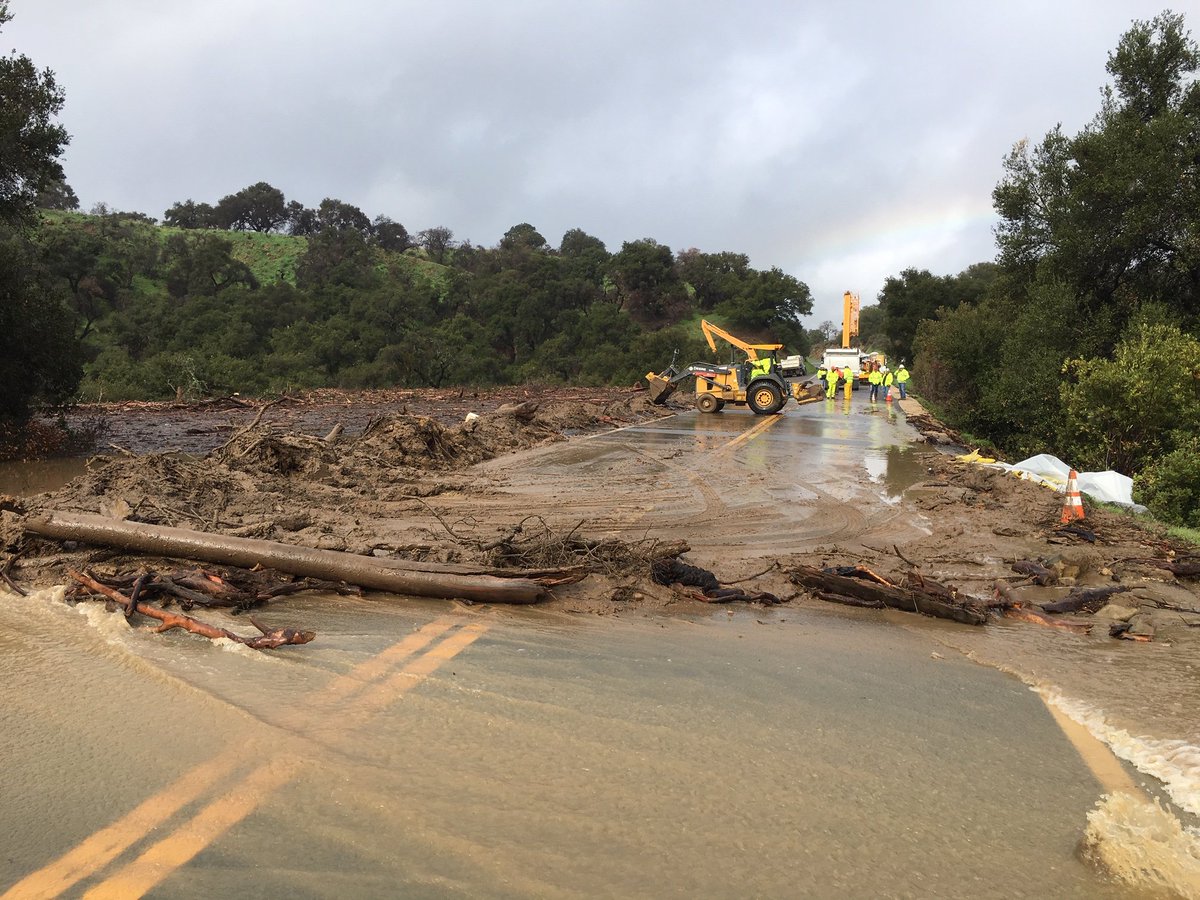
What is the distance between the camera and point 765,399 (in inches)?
990

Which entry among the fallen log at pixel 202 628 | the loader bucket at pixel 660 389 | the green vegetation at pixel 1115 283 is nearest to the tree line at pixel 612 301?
the green vegetation at pixel 1115 283

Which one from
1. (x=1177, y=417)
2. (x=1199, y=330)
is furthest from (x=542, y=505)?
(x=1199, y=330)

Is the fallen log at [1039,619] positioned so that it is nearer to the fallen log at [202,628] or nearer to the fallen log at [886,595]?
the fallen log at [886,595]

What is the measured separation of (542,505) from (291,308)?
49246 mm

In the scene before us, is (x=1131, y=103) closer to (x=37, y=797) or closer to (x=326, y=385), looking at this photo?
(x=37, y=797)

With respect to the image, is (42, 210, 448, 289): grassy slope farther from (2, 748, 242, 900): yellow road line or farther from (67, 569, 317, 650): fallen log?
(2, 748, 242, 900): yellow road line

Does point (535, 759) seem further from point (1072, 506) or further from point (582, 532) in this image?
point (1072, 506)

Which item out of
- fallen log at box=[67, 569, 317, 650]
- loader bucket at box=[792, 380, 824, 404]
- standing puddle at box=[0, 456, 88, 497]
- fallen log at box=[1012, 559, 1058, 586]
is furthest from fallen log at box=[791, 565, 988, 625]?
loader bucket at box=[792, 380, 824, 404]

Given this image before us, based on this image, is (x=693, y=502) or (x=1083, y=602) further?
(x=693, y=502)

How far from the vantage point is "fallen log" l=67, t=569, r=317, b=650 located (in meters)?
4.45

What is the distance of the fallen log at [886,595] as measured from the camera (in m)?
5.41

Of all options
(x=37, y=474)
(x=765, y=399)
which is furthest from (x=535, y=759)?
(x=765, y=399)

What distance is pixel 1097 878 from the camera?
102 inches

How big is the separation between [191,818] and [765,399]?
23.6m
